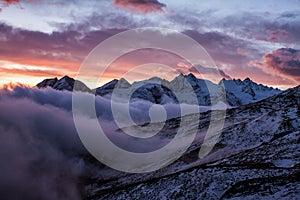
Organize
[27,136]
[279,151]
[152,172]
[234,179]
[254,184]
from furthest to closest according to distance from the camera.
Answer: [27,136]
[152,172]
[279,151]
[234,179]
[254,184]

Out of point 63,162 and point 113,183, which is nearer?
point 113,183

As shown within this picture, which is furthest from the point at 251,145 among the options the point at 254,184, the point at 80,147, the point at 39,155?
the point at 80,147

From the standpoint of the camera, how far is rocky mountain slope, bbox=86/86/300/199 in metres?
49.7

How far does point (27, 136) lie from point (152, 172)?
225ft

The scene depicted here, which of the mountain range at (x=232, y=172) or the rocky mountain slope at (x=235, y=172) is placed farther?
the mountain range at (x=232, y=172)

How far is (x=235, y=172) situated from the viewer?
56094 millimetres

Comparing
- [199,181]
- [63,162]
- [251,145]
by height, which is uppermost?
[251,145]

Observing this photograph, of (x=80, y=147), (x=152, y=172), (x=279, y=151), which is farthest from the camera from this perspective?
(x=80, y=147)

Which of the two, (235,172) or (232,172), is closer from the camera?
(235,172)

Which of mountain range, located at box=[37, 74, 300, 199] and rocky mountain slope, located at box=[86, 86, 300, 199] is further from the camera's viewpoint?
mountain range, located at box=[37, 74, 300, 199]

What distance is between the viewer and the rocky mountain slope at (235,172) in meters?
49.7

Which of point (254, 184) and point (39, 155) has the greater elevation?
point (254, 184)

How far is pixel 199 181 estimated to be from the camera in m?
56.1

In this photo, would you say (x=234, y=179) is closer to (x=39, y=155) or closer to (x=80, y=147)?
(x=39, y=155)
